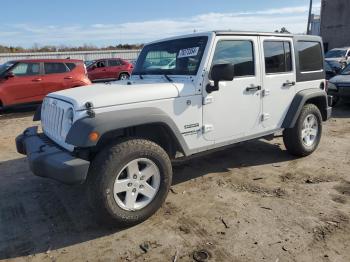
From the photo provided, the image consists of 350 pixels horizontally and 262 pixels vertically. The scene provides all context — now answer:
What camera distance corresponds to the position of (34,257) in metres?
3.20

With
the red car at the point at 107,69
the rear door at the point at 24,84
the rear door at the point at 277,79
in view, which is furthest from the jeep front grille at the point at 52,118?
the red car at the point at 107,69

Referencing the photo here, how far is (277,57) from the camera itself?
16.6 ft

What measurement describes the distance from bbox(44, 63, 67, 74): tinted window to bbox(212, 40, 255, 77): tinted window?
7958mm

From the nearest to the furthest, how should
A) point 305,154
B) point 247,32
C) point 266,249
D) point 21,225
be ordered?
point 266,249 → point 21,225 → point 247,32 → point 305,154

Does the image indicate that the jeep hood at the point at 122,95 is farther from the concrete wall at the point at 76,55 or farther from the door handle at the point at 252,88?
the concrete wall at the point at 76,55

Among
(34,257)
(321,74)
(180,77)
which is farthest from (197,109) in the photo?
(321,74)

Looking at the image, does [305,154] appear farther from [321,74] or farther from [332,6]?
[332,6]

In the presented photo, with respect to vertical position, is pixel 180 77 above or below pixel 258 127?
above

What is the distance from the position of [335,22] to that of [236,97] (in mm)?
33372

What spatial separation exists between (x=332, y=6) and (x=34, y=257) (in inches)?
1433

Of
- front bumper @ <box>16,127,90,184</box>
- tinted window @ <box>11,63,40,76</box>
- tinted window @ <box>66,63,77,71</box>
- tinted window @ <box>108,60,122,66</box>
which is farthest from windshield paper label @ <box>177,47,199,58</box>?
tinted window @ <box>108,60,122,66</box>

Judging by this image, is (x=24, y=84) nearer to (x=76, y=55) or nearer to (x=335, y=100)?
(x=335, y=100)

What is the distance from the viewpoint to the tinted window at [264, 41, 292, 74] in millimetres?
4895

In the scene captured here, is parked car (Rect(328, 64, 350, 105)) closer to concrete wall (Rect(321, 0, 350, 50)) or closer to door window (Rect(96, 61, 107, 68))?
door window (Rect(96, 61, 107, 68))
